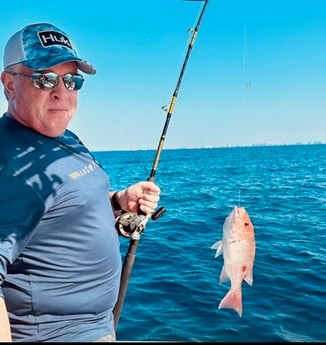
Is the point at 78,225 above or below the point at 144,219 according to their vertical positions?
above

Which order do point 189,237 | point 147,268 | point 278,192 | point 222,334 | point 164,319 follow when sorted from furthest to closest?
point 278,192
point 189,237
point 147,268
point 164,319
point 222,334

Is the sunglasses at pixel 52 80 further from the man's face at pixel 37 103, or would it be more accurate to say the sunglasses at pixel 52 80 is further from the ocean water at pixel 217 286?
the ocean water at pixel 217 286

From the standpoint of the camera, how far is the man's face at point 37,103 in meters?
2.06

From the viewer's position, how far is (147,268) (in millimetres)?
7332

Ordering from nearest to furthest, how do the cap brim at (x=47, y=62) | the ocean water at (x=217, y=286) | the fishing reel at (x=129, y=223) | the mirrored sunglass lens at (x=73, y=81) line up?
the cap brim at (x=47, y=62) → the mirrored sunglass lens at (x=73, y=81) → the fishing reel at (x=129, y=223) → the ocean water at (x=217, y=286)

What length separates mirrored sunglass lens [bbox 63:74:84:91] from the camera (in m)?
2.24

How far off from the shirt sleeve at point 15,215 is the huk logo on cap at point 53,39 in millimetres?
870

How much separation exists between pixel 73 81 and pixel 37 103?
0.31 meters

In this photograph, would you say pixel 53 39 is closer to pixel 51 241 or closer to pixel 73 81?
pixel 73 81

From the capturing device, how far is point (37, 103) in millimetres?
2078

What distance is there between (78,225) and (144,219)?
46.1 inches

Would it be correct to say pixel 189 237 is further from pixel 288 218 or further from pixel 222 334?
pixel 222 334

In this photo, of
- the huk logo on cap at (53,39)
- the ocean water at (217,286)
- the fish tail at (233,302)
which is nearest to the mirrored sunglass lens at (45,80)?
the huk logo on cap at (53,39)

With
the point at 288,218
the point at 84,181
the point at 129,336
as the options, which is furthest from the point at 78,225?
the point at 288,218
